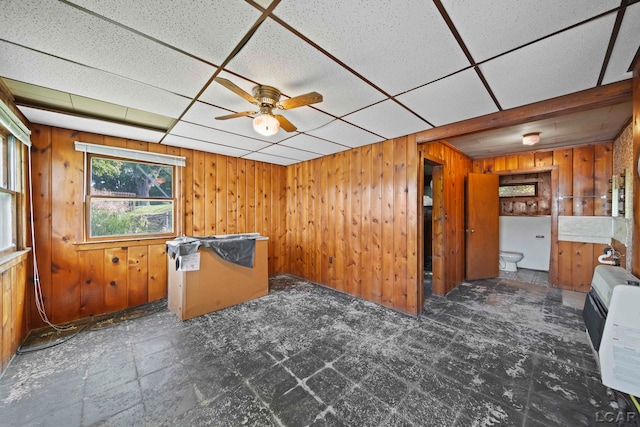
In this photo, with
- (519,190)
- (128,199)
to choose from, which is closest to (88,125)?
(128,199)

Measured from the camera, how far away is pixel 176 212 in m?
3.42

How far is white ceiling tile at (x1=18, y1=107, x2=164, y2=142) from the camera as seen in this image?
2277 millimetres

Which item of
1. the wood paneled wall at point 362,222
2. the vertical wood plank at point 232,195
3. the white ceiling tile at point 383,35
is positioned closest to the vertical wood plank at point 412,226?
the wood paneled wall at point 362,222

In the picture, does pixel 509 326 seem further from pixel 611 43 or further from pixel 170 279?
pixel 170 279

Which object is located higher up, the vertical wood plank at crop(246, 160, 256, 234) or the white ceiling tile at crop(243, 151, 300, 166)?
the white ceiling tile at crop(243, 151, 300, 166)

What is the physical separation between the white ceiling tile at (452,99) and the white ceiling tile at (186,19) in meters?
1.32

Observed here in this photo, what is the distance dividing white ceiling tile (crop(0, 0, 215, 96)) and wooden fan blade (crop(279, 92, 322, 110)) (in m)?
0.53

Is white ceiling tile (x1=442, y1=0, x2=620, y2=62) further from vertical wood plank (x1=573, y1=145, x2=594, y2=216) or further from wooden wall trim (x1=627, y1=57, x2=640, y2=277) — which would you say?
vertical wood plank (x1=573, y1=145, x2=594, y2=216)

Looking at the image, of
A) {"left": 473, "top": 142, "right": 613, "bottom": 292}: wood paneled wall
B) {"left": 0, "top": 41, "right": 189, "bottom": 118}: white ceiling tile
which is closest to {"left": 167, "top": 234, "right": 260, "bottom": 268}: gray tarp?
{"left": 0, "top": 41, "right": 189, "bottom": 118}: white ceiling tile

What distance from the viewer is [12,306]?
6.61 feet

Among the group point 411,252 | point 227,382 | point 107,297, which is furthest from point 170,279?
point 411,252

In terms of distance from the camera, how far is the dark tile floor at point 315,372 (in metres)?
1.45

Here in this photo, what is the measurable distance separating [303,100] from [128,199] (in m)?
2.86

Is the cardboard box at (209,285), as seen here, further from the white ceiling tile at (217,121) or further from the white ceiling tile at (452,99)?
the white ceiling tile at (452,99)
